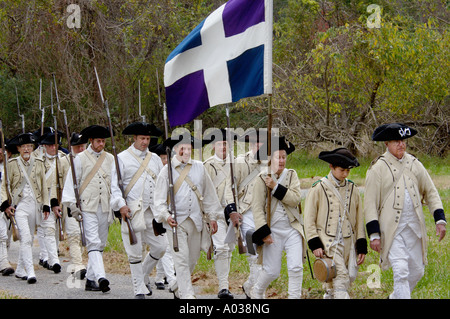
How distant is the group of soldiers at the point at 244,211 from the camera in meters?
7.79

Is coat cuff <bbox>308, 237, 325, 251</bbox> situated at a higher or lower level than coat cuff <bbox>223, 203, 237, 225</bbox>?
lower

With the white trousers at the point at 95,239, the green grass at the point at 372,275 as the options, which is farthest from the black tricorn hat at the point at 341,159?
the white trousers at the point at 95,239

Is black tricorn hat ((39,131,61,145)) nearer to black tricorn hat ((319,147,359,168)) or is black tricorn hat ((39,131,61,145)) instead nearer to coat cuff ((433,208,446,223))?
black tricorn hat ((319,147,359,168))

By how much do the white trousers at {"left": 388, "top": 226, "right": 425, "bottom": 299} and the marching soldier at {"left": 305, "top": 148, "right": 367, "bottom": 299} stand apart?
314 mm

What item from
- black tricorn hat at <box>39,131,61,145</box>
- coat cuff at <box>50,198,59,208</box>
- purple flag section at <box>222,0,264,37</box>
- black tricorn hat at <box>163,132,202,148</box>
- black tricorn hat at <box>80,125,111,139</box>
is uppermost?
purple flag section at <box>222,0,264,37</box>

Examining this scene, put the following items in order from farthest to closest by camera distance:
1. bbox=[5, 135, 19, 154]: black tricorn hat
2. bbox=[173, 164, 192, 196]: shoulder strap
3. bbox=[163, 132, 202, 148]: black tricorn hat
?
bbox=[5, 135, 19, 154]: black tricorn hat < bbox=[163, 132, 202, 148]: black tricorn hat < bbox=[173, 164, 192, 196]: shoulder strap

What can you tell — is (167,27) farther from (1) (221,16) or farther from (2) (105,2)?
(1) (221,16)

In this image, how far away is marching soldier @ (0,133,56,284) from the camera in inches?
453

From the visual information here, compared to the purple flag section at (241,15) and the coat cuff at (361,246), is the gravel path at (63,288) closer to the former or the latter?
the coat cuff at (361,246)

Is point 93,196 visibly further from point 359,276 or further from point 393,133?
point 393,133

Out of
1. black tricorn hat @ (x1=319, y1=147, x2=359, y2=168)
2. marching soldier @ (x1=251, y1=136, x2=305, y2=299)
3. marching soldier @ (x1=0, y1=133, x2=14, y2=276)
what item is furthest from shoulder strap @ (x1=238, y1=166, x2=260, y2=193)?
marching soldier @ (x1=0, y1=133, x2=14, y2=276)

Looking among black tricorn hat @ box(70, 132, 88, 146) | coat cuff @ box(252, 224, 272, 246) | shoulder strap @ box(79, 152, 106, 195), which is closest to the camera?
coat cuff @ box(252, 224, 272, 246)

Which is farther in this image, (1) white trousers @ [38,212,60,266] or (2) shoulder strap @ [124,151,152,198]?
(1) white trousers @ [38,212,60,266]

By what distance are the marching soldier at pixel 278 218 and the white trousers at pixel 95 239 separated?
102 inches
